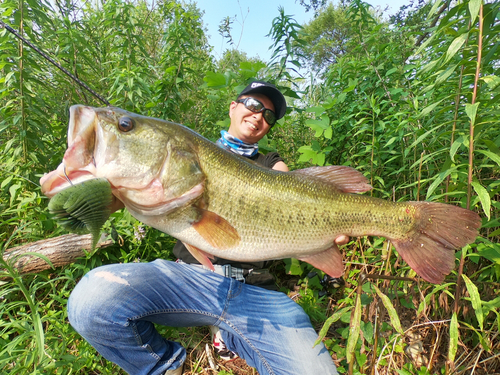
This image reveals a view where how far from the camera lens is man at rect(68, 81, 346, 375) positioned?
79.3 inches

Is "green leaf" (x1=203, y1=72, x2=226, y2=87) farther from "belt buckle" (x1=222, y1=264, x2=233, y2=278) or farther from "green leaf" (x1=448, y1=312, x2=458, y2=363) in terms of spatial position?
"green leaf" (x1=448, y1=312, x2=458, y2=363)

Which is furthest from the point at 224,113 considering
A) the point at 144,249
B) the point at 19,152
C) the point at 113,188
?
the point at 113,188

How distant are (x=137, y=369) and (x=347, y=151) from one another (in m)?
3.23

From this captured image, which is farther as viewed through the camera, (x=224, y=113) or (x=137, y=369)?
(x=224, y=113)

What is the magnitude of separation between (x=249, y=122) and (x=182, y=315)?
6.01 feet

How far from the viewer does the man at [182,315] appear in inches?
79.3

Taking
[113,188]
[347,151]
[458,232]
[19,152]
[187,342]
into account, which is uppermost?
[347,151]

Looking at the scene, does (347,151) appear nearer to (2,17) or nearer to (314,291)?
(314,291)

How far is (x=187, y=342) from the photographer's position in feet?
8.93

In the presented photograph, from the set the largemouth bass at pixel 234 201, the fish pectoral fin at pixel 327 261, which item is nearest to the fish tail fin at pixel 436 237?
the largemouth bass at pixel 234 201

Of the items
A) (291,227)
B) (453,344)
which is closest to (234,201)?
(291,227)

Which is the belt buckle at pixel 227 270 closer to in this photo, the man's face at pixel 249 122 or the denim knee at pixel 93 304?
the denim knee at pixel 93 304

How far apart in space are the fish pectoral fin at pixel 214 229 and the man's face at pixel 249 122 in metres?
1.35

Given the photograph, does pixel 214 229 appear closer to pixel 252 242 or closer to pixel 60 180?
pixel 252 242
